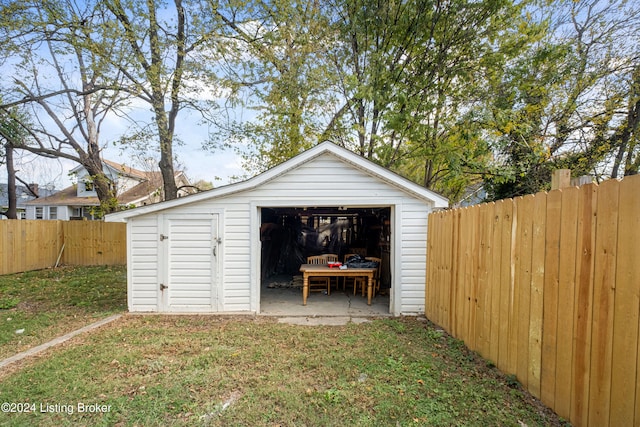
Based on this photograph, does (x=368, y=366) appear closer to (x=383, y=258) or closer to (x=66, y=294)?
(x=383, y=258)

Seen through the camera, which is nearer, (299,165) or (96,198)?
(299,165)

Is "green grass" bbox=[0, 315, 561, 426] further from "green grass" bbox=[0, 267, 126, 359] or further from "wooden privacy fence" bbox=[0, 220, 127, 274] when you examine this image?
"wooden privacy fence" bbox=[0, 220, 127, 274]

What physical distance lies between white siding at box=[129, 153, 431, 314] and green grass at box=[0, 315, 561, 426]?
114 cm

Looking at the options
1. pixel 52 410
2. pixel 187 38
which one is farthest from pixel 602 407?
pixel 187 38

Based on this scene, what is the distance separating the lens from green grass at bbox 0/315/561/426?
8.91ft

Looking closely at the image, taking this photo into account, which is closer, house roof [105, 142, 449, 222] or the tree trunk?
house roof [105, 142, 449, 222]

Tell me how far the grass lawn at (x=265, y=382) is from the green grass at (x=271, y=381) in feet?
0.04

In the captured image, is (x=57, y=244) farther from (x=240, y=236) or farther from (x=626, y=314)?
(x=626, y=314)

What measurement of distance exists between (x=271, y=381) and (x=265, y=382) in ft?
0.22

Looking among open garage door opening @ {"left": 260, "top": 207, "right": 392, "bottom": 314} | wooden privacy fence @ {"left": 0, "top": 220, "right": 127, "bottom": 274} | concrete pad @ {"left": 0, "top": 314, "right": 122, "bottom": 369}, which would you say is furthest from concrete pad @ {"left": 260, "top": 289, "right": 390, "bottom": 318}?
wooden privacy fence @ {"left": 0, "top": 220, "right": 127, "bottom": 274}

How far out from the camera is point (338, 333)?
4867 millimetres

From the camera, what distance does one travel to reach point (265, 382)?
3334 mm

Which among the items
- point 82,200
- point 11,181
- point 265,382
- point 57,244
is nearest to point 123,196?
point 82,200

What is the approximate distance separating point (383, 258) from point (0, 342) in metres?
8.24
